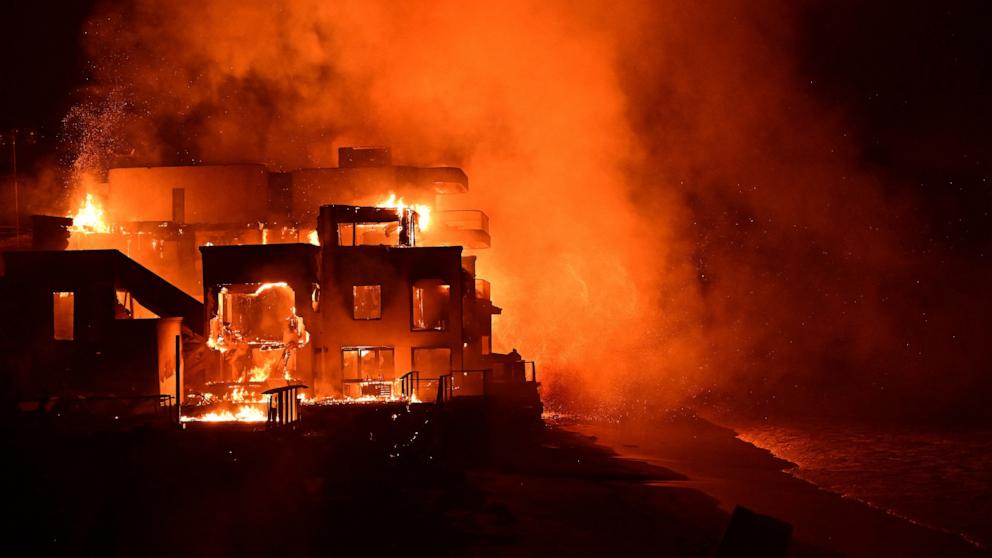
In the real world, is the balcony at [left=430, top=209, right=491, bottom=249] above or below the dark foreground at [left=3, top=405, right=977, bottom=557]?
above

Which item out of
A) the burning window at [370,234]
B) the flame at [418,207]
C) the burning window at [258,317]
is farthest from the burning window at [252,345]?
the flame at [418,207]

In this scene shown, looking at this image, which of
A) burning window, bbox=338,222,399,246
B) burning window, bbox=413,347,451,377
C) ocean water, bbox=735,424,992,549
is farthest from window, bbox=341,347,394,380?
ocean water, bbox=735,424,992,549

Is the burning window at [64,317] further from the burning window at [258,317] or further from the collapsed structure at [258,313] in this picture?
the burning window at [258,317]

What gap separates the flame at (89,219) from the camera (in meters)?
46.7

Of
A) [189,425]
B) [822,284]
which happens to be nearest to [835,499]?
[189,425]

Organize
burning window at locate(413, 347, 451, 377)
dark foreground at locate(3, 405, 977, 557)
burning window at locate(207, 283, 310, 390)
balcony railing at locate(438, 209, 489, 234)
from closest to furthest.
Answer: dark foreground at locate(3, 405, 977, 557) < burning window at locate(207, 283, 310, 390) < burning window at locate(413, 347, 451, 377) < balcony railing at locate(438, 209, 489, 234)

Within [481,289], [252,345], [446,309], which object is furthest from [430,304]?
[481,289]

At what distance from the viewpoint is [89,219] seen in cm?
4838

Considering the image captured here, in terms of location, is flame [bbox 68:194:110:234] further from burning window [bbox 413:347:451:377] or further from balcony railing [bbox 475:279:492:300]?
burning window [bbox 413:347:451:377]

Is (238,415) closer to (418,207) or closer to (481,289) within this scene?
(481,289)

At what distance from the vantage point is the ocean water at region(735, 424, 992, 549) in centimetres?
2891

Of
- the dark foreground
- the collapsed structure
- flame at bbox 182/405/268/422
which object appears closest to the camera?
the dark foreground

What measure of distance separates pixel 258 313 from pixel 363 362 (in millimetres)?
7597

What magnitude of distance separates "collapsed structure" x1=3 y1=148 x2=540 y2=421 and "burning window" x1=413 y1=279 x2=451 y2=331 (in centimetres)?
6
